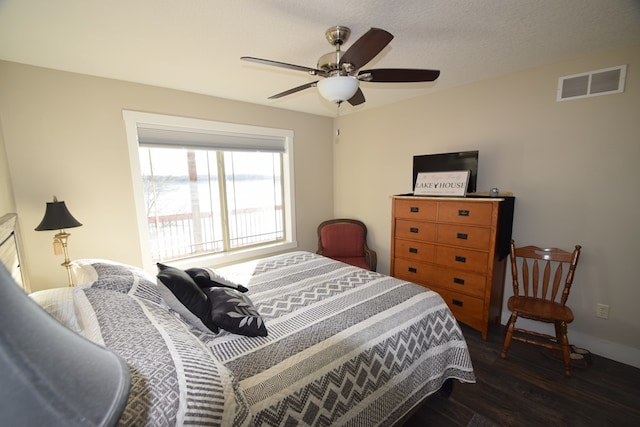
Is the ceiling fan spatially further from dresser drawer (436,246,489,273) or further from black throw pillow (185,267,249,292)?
dresser drawer (436,246,489,273)

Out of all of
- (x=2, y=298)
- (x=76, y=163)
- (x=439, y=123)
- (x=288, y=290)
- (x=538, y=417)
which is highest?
(x=439, y=123)

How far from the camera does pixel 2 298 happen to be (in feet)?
0.72

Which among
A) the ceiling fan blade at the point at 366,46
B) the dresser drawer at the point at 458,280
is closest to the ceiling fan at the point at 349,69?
the ceiling fan blade at the point at 366,46

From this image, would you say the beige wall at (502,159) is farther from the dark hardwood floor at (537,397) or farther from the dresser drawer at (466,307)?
the dresser drawer at (466,307)

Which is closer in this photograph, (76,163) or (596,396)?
(596,396)

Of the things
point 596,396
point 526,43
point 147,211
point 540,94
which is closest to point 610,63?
point 540,94

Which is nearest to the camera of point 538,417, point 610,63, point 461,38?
point 538,417

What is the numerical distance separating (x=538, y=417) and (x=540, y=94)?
99.0 inches

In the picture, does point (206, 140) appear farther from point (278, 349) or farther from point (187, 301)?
point (278, 349)

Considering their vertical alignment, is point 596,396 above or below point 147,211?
below

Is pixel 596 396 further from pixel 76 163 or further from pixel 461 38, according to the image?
pixel 76 163

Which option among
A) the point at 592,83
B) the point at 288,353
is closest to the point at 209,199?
the point at 288,353

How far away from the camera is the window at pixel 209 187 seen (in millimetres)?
2658

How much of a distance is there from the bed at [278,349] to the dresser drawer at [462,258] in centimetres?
83
